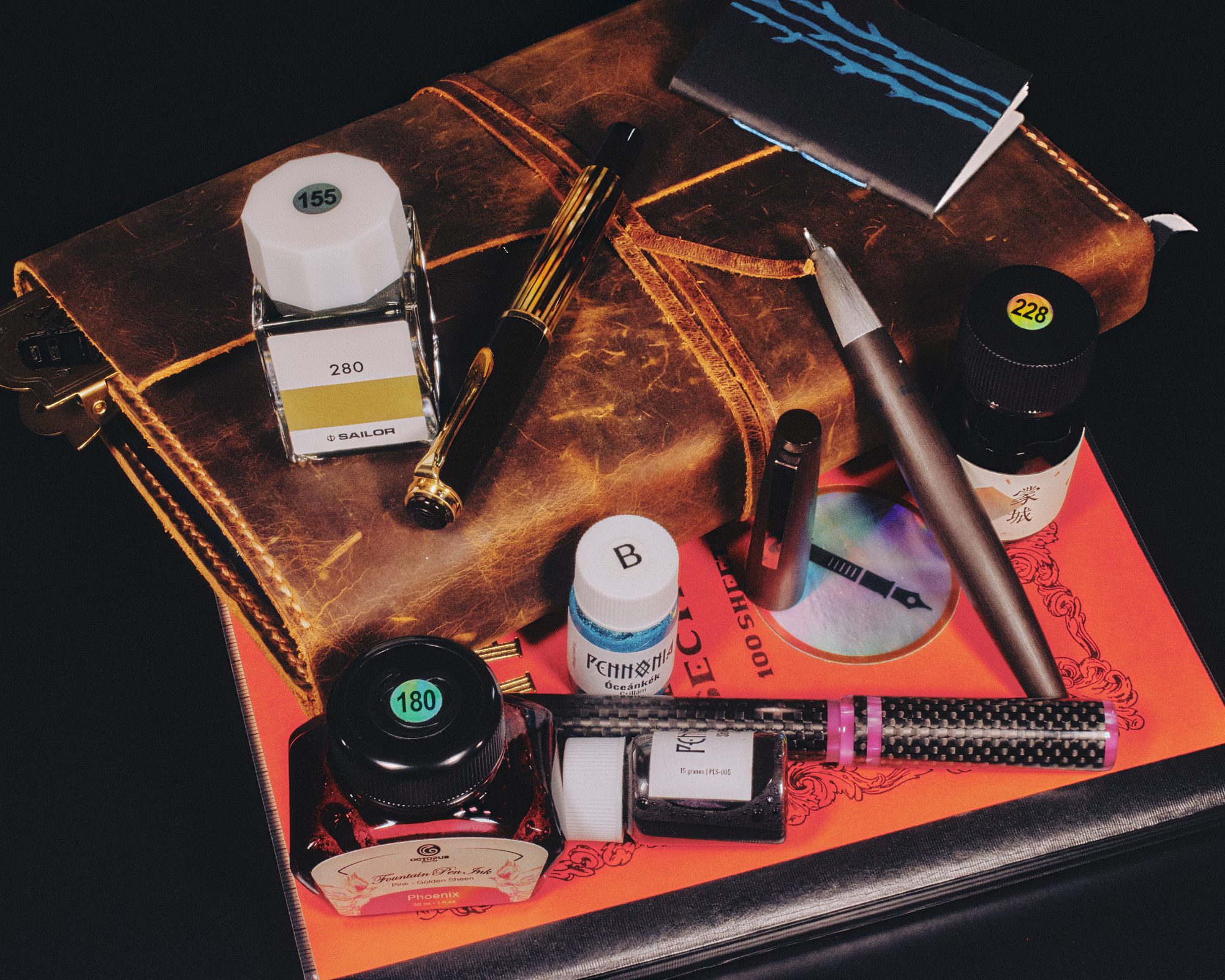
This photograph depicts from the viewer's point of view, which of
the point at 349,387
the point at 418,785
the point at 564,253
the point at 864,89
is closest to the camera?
the point at 418,785

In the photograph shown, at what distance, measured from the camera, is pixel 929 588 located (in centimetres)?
93

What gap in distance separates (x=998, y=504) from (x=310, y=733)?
0.52 meters

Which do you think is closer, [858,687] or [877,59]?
[858,687]

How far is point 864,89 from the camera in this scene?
98 cm

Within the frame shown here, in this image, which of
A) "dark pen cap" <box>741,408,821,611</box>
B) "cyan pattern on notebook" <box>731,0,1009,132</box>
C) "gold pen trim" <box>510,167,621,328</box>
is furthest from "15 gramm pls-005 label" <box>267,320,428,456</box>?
"cyan pattern on notebook" <box>731,0,1009,132</box>

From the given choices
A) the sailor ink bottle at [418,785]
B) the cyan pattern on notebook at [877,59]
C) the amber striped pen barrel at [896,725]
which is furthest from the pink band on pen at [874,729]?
the cyan pattern on notebook at [877,59]

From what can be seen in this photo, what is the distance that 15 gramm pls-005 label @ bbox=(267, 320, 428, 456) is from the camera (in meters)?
0.74

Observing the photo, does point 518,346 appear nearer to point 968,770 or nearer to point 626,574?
point 626,574

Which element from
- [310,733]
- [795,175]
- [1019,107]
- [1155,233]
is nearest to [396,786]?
[310,733]

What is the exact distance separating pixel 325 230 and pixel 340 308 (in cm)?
6

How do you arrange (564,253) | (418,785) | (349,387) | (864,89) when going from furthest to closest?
(864,89), (564,253), (349,387), (418,785)

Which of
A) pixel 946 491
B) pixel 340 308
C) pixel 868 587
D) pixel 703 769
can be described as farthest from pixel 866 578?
pixel 340 308

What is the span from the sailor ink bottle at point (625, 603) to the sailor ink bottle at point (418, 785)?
7 centimetres

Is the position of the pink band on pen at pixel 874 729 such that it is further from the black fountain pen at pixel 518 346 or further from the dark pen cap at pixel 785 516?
the black fountain pen at pixel 518 346
